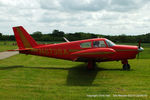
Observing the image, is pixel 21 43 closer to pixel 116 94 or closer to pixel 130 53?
pixel 130 53

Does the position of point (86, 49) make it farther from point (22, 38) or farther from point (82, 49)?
point (22, 38)

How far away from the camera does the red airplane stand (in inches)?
404

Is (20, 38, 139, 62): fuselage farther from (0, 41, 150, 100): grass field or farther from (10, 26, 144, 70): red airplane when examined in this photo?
(0, 41, 150, 100): grass field

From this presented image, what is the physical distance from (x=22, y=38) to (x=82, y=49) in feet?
17.4

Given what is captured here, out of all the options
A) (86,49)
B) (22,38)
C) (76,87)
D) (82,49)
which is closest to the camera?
(76,87)

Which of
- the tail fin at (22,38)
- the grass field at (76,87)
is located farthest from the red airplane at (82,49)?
the grass field at (76,87)

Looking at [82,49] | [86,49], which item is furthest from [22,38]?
[86,49]

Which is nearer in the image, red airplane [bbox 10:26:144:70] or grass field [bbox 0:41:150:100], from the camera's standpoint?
grass field [bbox 0:41:150:100]

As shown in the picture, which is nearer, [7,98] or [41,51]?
[7,98]

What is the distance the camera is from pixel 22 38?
13422 mm

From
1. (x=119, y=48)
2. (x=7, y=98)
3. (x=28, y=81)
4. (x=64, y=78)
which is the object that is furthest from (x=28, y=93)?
(x=119, y=48)

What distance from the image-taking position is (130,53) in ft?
36.3

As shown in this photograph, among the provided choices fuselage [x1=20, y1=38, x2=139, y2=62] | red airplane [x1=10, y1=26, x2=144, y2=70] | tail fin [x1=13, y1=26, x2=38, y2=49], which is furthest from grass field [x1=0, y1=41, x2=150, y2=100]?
tail fin [x1=13, y1=26, x2=38, y2=49]

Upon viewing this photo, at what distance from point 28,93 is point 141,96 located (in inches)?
178
